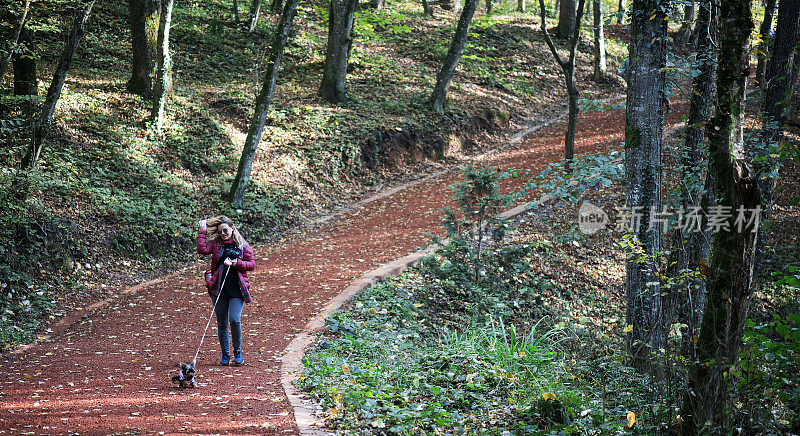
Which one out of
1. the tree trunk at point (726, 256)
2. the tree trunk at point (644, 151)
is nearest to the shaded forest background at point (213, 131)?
the tree trunk at point (644, 151)

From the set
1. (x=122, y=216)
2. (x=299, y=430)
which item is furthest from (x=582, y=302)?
(x=122, y=216)

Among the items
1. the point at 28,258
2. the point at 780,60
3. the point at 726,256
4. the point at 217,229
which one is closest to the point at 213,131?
the point at 28,258

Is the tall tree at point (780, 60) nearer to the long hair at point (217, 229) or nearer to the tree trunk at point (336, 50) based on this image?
the long hair at point (217, 229)

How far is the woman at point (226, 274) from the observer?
20.1ft

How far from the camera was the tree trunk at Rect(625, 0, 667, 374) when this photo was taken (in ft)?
23.8

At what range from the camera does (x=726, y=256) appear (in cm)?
417

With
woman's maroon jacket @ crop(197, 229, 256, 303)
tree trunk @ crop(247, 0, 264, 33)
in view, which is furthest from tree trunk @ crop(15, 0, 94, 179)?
tree trunk @ crop(247, 0, 264, 33)

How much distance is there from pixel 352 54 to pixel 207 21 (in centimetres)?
561

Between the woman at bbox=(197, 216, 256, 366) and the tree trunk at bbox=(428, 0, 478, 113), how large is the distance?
43.0 feet

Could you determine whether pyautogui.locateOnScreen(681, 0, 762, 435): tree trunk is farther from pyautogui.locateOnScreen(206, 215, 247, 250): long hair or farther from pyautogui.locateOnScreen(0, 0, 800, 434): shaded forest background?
pyautogui.locateOnScreen(206, 215, 247, 250): long hair

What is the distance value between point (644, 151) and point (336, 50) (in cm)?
1213

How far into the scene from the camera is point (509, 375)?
18.9ft

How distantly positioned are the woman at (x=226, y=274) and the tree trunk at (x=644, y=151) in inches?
194

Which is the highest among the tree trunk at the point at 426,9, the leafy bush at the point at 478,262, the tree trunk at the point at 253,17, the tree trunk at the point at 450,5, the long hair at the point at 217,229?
the tree trunk at the point at 450,5
